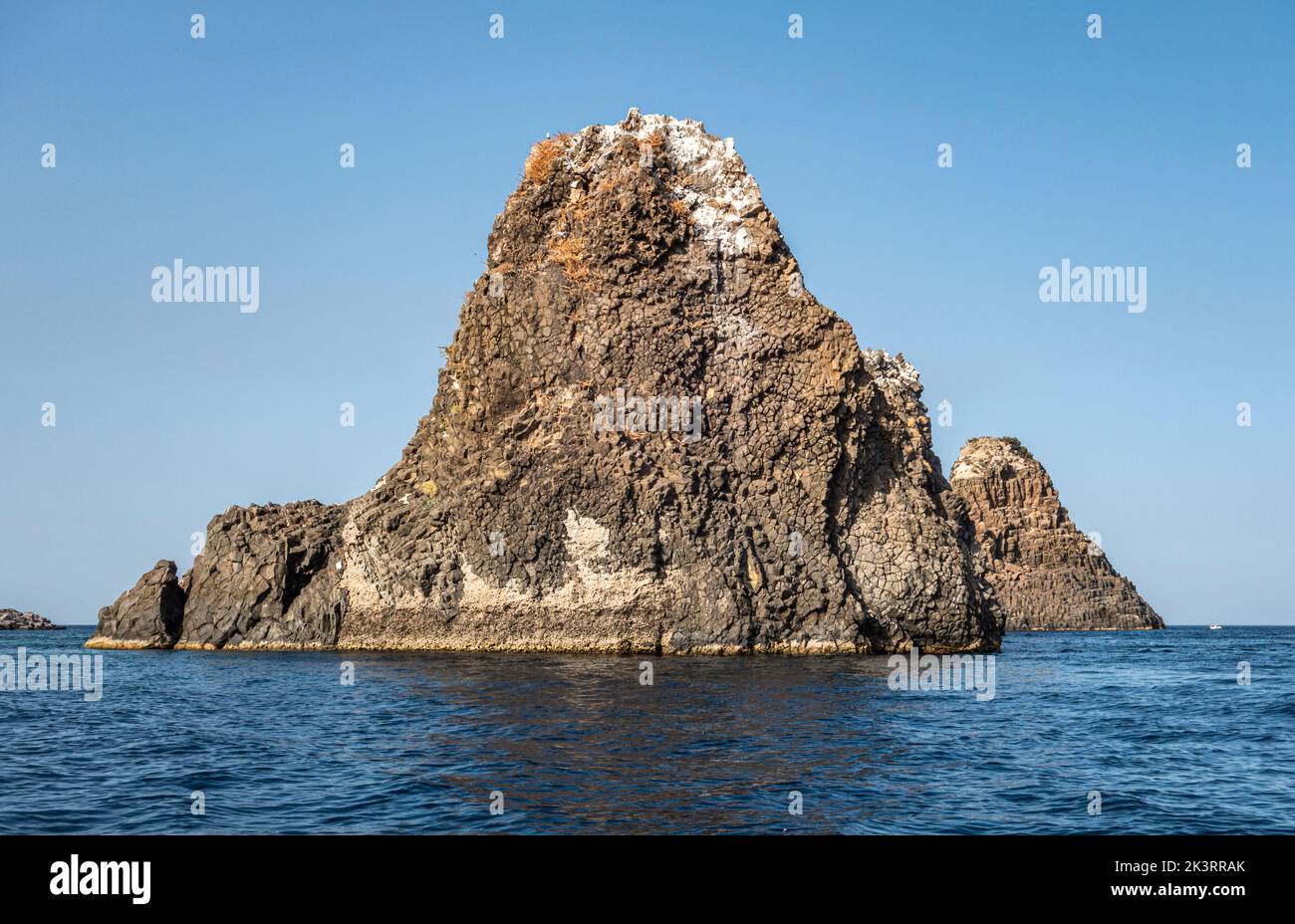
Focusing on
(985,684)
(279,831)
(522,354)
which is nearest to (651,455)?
(522,354)

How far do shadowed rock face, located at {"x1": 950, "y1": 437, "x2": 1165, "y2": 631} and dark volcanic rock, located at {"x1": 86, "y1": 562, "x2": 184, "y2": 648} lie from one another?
4211 inches

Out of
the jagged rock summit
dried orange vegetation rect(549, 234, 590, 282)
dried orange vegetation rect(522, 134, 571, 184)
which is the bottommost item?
the jagged rock summit

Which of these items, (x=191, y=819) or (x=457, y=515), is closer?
(x=191, y=819)

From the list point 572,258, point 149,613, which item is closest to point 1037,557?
point 572,258

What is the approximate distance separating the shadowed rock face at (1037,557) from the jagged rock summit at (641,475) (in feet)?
287

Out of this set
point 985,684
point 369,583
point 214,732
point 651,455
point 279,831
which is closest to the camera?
point 279,831

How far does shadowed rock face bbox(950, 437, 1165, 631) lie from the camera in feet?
477

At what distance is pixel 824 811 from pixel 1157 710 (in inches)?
799

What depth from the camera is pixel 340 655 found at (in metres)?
58.2

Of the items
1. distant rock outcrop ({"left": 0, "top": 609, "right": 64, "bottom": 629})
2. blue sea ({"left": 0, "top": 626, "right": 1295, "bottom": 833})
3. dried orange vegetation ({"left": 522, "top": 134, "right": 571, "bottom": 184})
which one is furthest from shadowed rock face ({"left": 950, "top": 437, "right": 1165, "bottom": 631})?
distant rock outcrop ({"left": 0, "top": 609, "right": 64, "bottom": 629})

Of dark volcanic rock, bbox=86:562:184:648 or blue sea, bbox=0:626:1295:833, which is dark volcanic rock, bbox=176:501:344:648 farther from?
blue sea, bbox=0:626:1295:833

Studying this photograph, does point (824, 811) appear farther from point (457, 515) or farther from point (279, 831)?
point (457, 515)

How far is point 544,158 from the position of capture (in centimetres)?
6519
